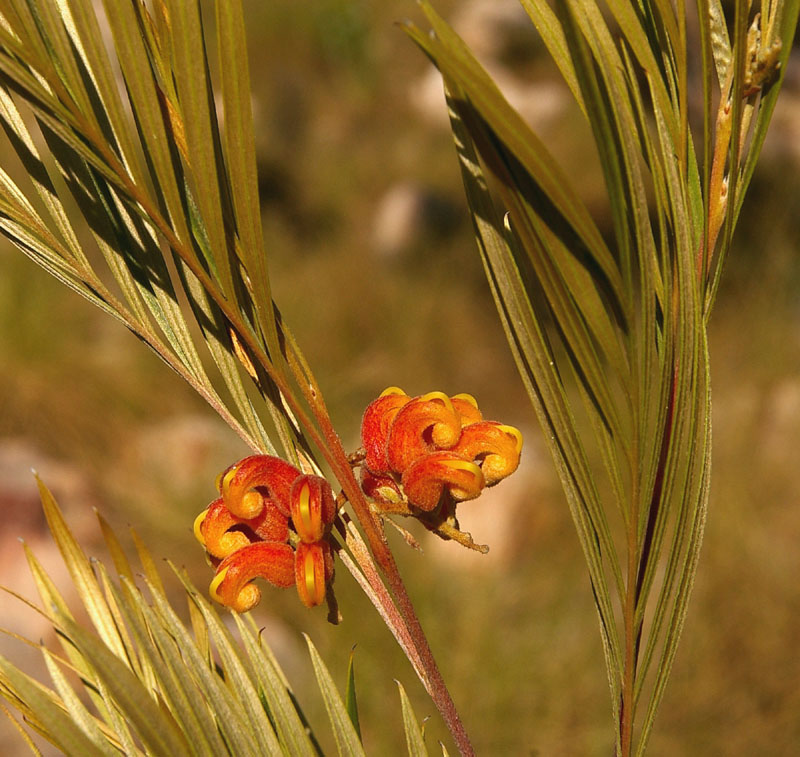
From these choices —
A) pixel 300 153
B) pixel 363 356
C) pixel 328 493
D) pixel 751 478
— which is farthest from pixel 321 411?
pixel 300 153

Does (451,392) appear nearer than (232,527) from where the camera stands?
No

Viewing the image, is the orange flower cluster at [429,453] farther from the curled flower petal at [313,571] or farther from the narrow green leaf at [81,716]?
the narrow green leaf at [81,716]

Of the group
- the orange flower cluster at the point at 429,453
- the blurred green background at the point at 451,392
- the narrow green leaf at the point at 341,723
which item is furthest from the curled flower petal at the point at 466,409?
the blurred green background at the point at 451,392

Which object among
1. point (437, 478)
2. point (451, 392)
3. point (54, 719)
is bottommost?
point (54, 719)

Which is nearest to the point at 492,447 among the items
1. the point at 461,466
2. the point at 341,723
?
the point at 461,466

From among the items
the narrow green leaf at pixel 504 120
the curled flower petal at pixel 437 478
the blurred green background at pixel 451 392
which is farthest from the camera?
the blurred green background at pixel 451 392

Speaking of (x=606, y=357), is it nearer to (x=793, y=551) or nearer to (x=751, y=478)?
(x=793, y=551)

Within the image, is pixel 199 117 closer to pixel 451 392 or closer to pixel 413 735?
pixel 413 735

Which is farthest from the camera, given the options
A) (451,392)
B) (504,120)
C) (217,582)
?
(451,392)
